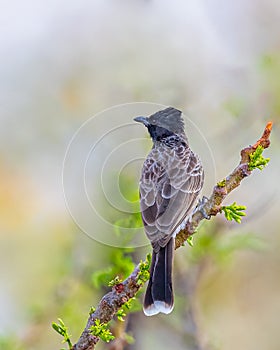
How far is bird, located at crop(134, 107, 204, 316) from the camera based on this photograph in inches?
121

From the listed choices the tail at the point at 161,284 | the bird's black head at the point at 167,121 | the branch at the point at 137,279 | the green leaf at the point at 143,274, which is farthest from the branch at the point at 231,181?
the bird's black head at the point at 167,121

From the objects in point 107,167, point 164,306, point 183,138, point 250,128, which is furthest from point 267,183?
point 164,306

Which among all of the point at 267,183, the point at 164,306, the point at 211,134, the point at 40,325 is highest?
the point at 211,134

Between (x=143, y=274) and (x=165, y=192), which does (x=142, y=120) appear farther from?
(x=143, y=274)

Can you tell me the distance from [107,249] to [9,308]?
1426mm

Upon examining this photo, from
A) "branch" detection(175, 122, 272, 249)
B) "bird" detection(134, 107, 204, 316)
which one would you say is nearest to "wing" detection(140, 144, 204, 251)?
"bird" detection(134, 107, 204, 316)

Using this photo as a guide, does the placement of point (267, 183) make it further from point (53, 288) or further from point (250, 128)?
point (53, 288)

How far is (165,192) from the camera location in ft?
11.3

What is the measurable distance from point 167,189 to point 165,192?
0.03 metres

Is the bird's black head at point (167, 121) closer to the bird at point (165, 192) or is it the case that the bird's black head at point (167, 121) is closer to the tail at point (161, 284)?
the bird at point (165, 192)

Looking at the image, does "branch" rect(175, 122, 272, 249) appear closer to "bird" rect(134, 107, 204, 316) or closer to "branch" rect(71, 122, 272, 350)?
"branch" rect(71, 122, 272, 350)

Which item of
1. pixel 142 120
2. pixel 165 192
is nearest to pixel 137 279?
pixel 165 192

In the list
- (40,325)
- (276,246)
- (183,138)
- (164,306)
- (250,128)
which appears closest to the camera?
(164,306)

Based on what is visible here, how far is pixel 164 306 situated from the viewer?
305 centimetres
